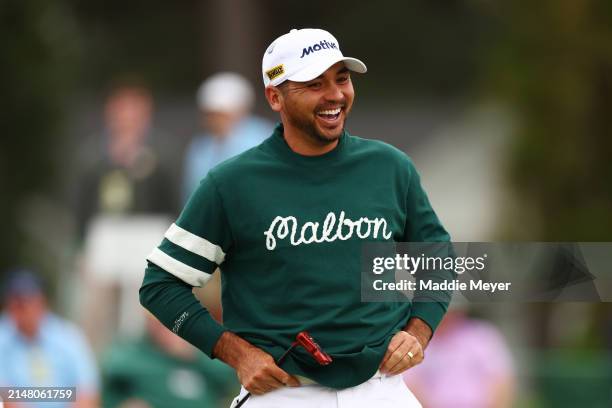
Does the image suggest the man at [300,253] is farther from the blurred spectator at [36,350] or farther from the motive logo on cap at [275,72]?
the blurred spectator at [36,350]

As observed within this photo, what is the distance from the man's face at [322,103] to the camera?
5.78 metres

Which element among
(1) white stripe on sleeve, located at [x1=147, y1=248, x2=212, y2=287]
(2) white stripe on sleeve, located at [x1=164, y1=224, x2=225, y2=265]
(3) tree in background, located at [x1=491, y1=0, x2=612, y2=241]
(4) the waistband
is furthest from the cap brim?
(3) tree in background, located at [x1=491, y1=0, x2=612, y2=241]

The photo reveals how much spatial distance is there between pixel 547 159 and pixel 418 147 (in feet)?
23.8

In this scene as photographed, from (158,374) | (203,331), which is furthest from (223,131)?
(203,331)

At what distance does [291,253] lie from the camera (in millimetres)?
5695

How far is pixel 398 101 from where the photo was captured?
25625mm

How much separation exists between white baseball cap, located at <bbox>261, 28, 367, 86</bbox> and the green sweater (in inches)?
11.1

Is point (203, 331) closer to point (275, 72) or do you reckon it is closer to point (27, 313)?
point (275, 72)

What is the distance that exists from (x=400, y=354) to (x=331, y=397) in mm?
303

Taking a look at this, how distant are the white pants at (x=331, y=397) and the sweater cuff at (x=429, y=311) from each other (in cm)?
29

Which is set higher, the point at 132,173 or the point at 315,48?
the point at 132,173

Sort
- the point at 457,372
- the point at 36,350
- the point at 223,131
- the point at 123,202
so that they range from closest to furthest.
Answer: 1. the point at 36,350
2. the point at 457,372
3. the point at 223,131
4. the point at 123,202

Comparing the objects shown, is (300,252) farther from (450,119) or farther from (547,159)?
(450,119)

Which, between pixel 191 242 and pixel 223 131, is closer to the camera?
pixel 191 242
